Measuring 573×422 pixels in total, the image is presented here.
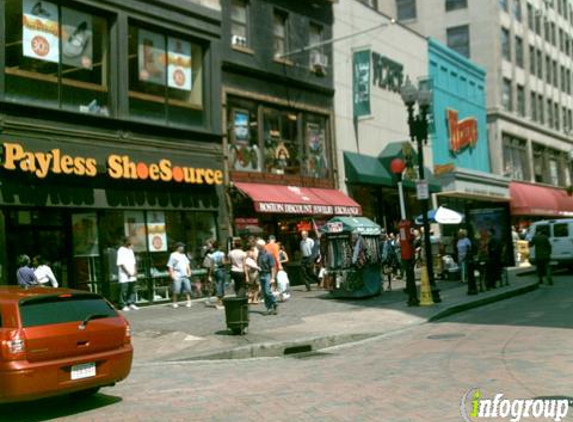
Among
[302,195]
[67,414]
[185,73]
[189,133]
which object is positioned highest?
[185,73]

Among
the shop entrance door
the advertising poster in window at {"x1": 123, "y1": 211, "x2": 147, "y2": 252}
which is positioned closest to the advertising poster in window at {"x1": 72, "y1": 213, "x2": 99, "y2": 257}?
the shop entrance door

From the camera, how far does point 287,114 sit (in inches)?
1077

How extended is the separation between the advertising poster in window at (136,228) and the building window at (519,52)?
4062 cm

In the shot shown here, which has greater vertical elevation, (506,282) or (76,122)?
(76,122)

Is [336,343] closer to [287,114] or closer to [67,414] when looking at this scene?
[67,414]

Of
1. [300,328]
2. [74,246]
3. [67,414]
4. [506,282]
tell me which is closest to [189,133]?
[74,246]

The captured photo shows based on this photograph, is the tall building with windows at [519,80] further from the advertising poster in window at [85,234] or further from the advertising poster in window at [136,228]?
the advertising poster in window at [85,234]

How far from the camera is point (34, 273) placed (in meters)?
16.3

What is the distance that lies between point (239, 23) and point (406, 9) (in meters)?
30.6

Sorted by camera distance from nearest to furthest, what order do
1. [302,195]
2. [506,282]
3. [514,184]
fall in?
[506,282] → [302,195] → [514,184]

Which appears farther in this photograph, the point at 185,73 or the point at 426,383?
the point at 185,73

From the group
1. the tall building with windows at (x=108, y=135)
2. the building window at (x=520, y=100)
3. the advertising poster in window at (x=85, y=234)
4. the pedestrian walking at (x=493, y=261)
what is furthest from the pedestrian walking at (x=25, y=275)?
the building window at (x=520, y=100)

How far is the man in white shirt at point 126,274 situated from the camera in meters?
18.6

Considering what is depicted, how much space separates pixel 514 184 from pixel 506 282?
1088 inches
